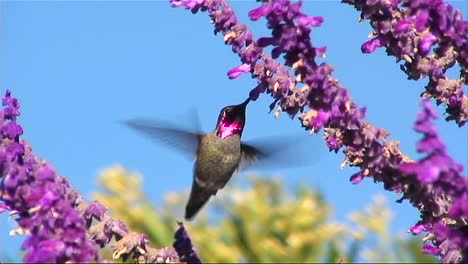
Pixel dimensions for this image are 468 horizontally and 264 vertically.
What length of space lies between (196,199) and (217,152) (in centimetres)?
28

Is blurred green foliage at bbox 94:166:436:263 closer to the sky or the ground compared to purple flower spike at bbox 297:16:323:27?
closer to the sky

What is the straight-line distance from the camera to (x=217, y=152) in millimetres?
4848

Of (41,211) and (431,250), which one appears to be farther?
(431,250)

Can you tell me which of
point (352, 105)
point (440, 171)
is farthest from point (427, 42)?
point (440, 171)

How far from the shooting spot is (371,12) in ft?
10.9

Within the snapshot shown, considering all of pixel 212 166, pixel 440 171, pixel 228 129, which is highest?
pixel 228 129

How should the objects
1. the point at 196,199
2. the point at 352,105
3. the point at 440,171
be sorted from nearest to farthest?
the point at 440,171
the point at 352,105
the point at 196,199

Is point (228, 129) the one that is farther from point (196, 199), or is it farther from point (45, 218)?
point (45, 218)

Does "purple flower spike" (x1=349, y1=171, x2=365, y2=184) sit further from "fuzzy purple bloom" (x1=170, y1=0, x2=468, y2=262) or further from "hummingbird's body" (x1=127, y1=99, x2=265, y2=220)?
"hummingbird's body" (x1=127, y1=99, x2=265, y2=220)

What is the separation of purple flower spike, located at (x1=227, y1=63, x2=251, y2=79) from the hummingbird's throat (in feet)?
4.66

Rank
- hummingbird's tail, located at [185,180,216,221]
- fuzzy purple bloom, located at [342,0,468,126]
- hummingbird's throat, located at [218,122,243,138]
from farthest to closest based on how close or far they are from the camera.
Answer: hummingbird's throat, located at [218,122,243,138] < hummingbird's tail, located at [185,180,216,221] < fuzzy purple bloom, located at [342,0,468,126]

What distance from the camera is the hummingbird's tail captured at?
466 centimetres

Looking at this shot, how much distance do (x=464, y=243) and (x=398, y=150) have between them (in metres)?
0.65

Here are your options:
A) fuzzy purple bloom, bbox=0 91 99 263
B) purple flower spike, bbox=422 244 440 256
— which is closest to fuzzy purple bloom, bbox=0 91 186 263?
fuzzy purple bloom, bbox=0 91 99 263
